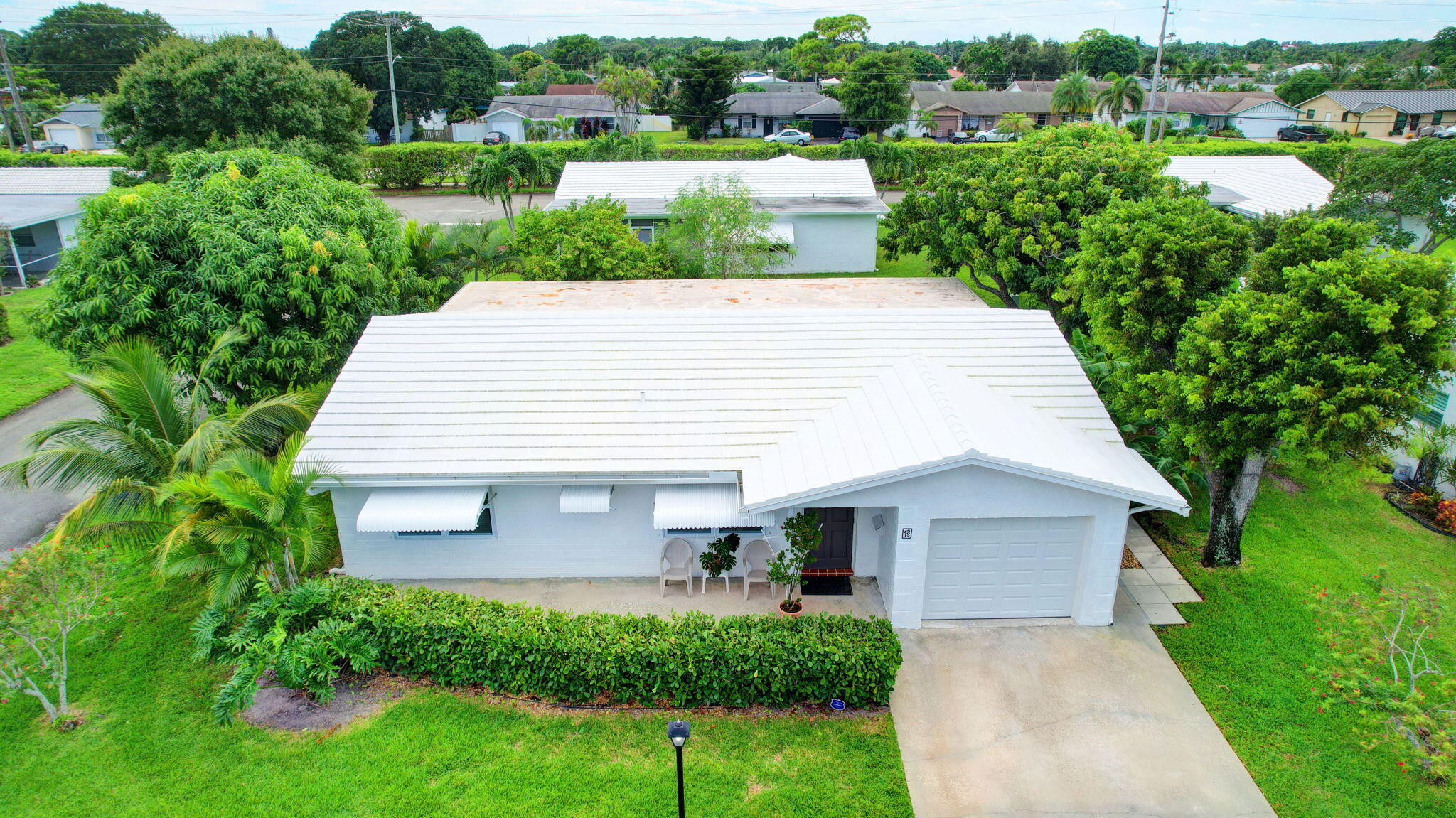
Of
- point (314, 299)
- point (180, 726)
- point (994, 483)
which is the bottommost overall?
point (180, 726)

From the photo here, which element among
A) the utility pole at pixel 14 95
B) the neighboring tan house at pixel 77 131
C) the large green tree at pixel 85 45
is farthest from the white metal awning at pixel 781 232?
the large green tree at pixel 85 45

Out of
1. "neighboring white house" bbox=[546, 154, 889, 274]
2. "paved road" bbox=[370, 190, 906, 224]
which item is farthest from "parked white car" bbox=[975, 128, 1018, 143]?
"neighboring white house" bbox=[546, 154, 889, 274]

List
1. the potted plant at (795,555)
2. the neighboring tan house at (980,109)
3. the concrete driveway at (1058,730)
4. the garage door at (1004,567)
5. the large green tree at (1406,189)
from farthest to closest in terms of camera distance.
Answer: the neighboring tan house at (980,109) < the large green tree at (1406,189) < the potted plant at (795,555) < the garage door at (1004,567) < the concrete driveway at (1058,730)

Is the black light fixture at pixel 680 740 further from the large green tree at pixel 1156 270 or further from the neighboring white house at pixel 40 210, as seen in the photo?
the neighboring white house at pixel 40 210

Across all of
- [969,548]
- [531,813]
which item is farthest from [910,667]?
[531,813]

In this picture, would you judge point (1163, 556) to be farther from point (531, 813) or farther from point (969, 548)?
point (531, 813)
